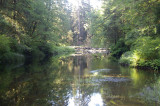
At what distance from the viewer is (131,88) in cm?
718

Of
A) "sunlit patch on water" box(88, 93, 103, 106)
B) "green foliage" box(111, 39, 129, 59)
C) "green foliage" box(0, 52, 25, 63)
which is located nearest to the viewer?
"sunlit patch on water" box(88, 93, 103, 106)

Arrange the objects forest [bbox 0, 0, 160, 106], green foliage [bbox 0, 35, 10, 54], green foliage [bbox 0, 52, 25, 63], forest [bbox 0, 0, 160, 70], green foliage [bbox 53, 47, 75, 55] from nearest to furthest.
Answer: forest [bbox 0, 0, 160, 106], forest [bbox 0, 0, 160, 70], green foliage [bbox 0, 35, 10, 54], green foliage [bbox 0, 52, 25, 63], green foliage [bbox 53, 47, 75, 55]

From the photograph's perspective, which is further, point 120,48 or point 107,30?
point 107,30

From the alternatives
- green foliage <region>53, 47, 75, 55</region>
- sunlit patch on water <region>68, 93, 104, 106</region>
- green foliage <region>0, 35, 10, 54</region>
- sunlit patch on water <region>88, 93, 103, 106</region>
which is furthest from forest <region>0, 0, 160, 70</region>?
sunlit patch on water <region>68, 93, 104, 106</region>

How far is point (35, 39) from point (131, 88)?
68.0ft

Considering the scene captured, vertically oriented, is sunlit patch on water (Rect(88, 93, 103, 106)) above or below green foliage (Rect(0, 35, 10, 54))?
below

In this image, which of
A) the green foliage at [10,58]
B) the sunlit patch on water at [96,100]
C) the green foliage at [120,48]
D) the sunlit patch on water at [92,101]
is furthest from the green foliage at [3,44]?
the green foliage at [120,48]

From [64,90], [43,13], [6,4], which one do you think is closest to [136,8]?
[64,90]

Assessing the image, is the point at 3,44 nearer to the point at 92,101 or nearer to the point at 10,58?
the point at 10,58

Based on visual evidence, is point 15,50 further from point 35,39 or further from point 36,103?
point 36,103

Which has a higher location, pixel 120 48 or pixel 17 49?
pixel 120 48

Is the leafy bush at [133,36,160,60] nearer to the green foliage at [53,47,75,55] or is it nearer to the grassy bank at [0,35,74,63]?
the grassy bank at [0,35,74,63]

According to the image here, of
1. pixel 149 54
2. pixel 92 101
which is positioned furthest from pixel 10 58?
pixel 92 101

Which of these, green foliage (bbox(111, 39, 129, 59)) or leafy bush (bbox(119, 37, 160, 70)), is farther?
green foliage (bbox(111, 39, 129, 59))
